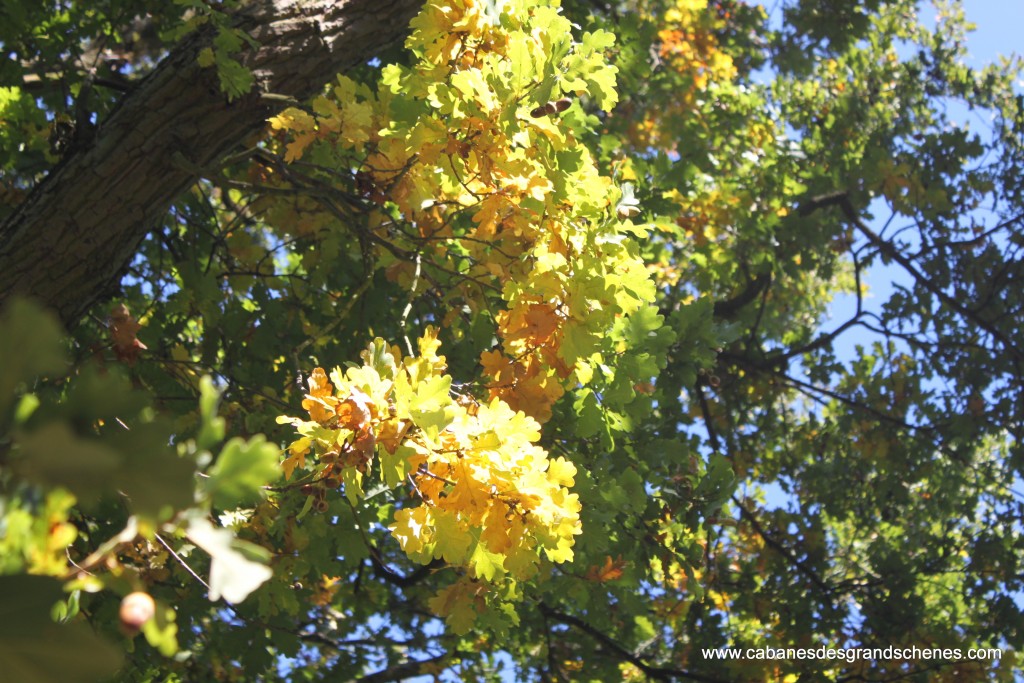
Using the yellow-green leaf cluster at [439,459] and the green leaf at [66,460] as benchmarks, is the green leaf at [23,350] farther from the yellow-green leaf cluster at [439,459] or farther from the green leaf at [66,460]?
the yellow-green leaf cluster at [439,459]

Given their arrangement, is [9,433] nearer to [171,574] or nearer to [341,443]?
[341,443]

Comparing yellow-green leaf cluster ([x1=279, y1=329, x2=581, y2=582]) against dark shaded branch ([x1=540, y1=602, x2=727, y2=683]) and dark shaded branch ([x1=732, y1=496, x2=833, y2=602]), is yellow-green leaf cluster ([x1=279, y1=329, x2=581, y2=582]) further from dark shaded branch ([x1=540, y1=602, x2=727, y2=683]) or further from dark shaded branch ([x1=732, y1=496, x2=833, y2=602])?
dark shaded branch ([x1=732, y1=496, x2=833, y2=602])

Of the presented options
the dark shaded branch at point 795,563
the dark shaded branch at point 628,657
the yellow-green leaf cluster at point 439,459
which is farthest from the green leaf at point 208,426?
the dark shaded branch at point 795,563

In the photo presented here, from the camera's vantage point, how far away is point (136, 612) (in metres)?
0.89

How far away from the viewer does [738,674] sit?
4555 mm

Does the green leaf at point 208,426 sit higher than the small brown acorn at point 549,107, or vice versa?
the small brown acorn at point 549,107

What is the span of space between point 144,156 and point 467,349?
1.31m

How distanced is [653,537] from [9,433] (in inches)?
107

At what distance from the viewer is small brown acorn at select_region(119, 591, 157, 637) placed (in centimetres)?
88

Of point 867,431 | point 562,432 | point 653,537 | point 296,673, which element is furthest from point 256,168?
point 867,431

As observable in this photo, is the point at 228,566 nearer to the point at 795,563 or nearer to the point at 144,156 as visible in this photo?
the point at 144,156

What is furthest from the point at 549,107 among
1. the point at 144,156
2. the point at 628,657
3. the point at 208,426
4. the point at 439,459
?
the point at 628,657

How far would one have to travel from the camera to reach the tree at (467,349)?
1.89 metres

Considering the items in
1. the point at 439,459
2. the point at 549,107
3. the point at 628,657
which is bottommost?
the point at 439,459
